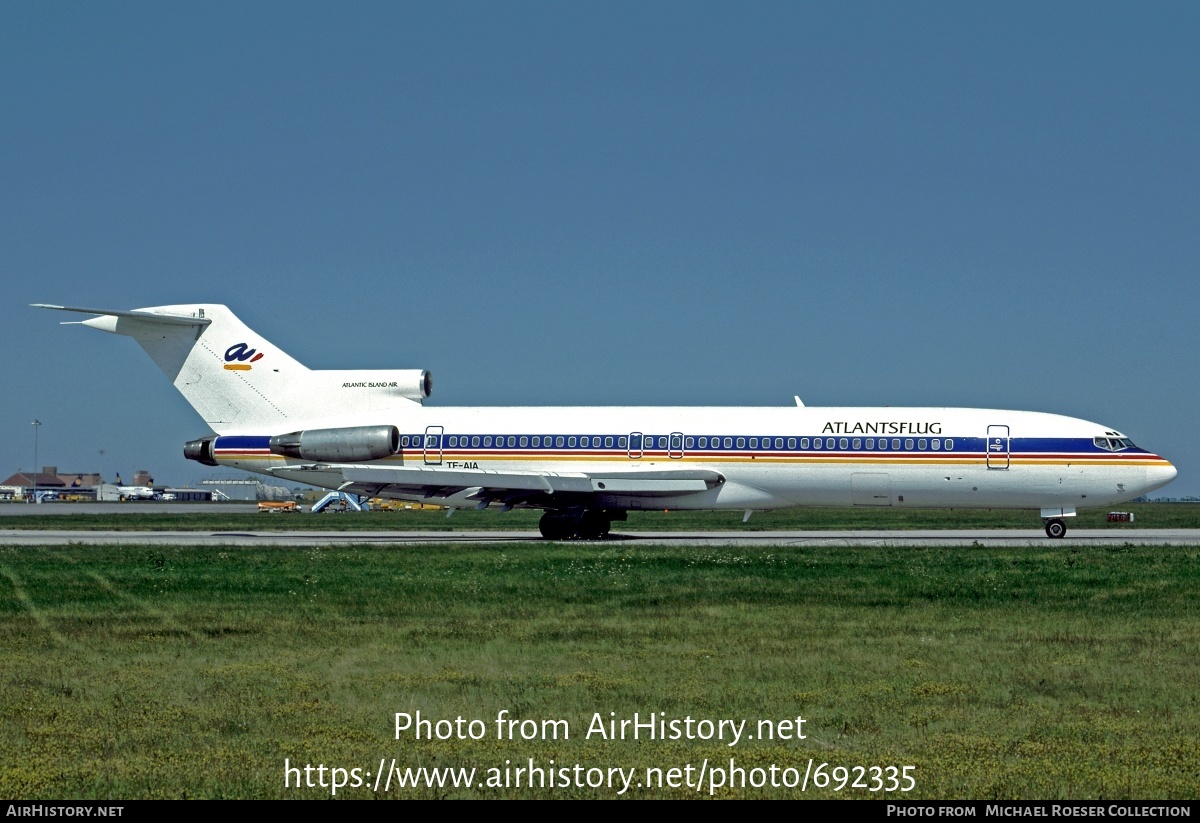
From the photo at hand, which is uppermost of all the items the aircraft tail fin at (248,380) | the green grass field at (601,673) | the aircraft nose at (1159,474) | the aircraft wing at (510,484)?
the aircraft tail fin at (248,380)

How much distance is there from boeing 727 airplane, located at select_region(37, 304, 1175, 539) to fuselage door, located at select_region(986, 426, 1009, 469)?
3cm

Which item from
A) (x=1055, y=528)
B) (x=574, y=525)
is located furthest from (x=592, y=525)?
(x=1055, y=528)

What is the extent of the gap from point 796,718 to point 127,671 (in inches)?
260

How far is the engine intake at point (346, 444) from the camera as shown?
114 ft

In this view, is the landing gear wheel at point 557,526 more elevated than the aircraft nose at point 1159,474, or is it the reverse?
the aircraft nose at point 1159,474

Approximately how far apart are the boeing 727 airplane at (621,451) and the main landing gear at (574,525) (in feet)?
0.16

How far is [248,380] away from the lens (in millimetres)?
36469

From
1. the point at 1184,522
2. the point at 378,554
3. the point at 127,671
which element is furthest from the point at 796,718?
the point at 1184,522

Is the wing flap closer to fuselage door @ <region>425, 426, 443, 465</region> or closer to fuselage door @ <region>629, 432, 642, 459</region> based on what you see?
fuselage door @ <region>629, 432, 642, 459</region>

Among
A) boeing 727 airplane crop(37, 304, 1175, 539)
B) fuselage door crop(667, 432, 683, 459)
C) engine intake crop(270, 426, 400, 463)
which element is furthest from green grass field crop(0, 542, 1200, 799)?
engine intake crop(270, 426, 400, 463)

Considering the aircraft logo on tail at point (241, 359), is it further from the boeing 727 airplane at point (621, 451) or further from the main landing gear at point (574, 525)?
the main landing gear at point (574, 525)

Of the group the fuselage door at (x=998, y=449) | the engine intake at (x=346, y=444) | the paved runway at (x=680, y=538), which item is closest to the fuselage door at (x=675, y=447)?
the paved runway at (x=680, y=538)

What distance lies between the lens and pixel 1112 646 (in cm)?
1393
